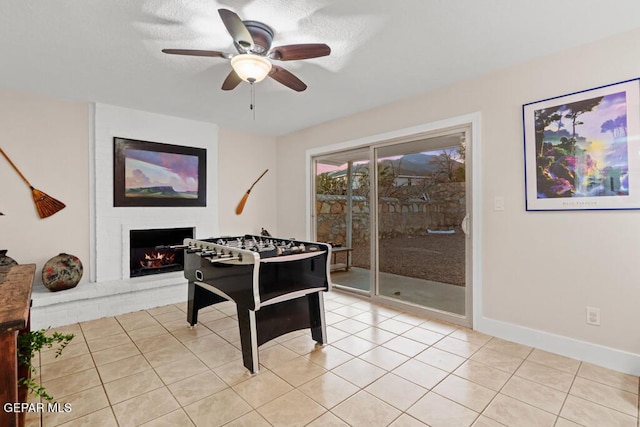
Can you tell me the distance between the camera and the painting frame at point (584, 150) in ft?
7.37

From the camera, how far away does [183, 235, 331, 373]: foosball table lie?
2.29 meters

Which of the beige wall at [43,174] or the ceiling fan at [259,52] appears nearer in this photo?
the ceiling fan at [259,52]

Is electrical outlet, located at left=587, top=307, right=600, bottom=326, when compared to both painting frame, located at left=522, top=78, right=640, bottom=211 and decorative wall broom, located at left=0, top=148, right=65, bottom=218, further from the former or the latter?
decorative wall broom, located at left=0, top=148, right=65, bottom=218

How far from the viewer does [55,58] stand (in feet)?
8.57

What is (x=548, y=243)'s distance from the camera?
2.63 meters

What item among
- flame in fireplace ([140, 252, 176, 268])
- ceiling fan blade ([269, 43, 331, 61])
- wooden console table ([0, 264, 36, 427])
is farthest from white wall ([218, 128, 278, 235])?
wooden console table ([0, 264, 36, 427])

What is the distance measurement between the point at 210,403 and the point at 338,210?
3.15 meters

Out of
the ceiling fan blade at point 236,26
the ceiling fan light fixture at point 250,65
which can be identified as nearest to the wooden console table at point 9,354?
the ceiling fan blade at point 236,26

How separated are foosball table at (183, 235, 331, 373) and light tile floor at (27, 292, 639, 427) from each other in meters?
0.24

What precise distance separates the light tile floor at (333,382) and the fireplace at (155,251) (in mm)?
1119

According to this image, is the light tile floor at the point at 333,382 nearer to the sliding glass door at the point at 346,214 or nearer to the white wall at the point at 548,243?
the white wall at the point at 548,243

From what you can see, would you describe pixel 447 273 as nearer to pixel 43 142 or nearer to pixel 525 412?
pixel 525 412

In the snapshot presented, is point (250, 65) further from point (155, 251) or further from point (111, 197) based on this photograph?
point (155, 251)

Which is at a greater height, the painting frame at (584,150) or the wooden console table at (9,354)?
the painting frame at (584,150)
